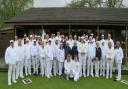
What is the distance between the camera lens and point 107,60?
22.8 meters

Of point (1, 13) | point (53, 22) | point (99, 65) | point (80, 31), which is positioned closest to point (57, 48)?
point (99, 65)

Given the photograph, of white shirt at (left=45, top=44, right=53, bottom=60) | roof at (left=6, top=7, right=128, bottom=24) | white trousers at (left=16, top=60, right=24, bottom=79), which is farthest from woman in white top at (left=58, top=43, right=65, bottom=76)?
roof at (left=6, top=7, right=128, bottom=24)

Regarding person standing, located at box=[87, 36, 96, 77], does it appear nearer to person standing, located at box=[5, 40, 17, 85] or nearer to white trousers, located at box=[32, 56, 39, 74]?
white trousers, located at box=[32, 56, 39, 74]

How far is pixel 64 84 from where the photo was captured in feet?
67.8

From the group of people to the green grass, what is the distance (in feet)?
2.16

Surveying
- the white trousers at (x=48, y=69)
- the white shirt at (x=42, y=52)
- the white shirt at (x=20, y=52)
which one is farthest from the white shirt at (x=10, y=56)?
the white trousers at (x=48, y=69)

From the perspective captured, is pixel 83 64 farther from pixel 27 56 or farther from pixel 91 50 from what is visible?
pixel 27 56

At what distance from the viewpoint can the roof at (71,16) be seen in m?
29.6

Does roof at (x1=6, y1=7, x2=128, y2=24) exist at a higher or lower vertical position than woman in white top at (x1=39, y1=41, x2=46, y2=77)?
higher

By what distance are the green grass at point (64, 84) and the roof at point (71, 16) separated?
7.76 m

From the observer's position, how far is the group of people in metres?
22.4

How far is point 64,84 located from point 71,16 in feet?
37.6

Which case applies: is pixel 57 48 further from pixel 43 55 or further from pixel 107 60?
pixel 107 60

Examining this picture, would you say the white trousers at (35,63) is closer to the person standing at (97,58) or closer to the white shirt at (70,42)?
the white shirt at (70,42)
